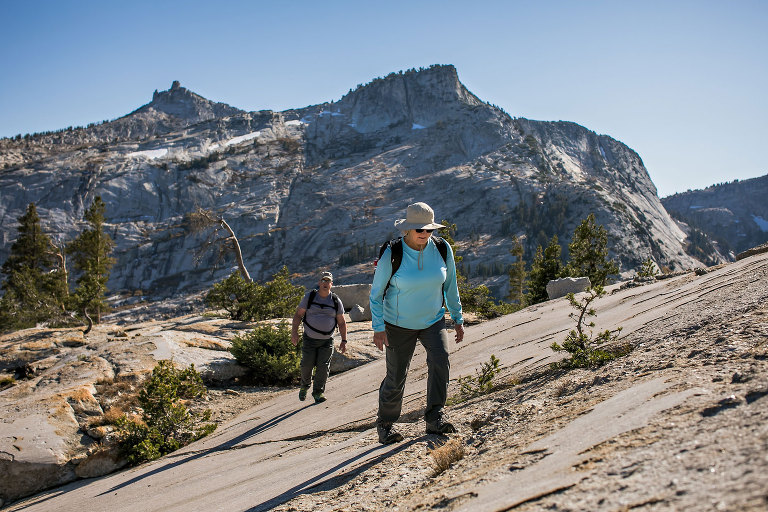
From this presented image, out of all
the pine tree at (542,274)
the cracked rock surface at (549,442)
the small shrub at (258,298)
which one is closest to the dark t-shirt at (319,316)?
the cracked rock surface at (549,442)

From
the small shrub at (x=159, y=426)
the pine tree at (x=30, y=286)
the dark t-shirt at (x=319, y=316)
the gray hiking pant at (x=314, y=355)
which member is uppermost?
Answer: the pine tree at (x=30, y=286)

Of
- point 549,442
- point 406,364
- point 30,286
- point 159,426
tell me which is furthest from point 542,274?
point 30,286

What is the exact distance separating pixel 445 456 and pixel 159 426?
5.73 metres

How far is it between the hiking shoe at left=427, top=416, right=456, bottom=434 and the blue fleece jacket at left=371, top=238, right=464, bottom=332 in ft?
2.73

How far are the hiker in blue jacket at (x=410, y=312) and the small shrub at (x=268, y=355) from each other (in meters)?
6.72

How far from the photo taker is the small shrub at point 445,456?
361 centimetres

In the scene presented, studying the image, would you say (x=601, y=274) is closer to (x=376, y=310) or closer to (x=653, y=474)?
(x=376, y=310)

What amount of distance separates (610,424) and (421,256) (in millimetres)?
2113

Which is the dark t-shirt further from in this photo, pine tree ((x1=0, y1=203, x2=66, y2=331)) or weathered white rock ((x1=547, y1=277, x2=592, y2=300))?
pine tree ((x1=0, y1=203, x2=66, y2=331))

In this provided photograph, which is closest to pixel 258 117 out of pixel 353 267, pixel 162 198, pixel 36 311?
pixel 162 198

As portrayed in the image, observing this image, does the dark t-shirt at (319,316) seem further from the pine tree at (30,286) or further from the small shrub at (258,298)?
the pine tree at (30,286)

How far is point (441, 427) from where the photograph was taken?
4.39 metres

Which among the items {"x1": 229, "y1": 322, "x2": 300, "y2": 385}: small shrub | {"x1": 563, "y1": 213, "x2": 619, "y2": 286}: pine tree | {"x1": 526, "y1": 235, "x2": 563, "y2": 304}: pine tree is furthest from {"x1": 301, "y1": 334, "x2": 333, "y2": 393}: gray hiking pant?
{"x1": 526, "y1": 235, "x2": 563, "y2": 304}: pine tree

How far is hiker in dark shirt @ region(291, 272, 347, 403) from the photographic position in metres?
8.30
